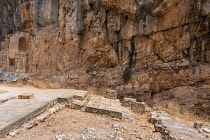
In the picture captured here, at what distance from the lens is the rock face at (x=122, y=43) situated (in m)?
8.08

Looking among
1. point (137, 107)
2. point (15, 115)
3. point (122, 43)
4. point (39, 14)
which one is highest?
point (39, 14)

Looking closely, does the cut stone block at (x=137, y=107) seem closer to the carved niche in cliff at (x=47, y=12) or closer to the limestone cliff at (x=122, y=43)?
the limestone cliff at (x=122, y=43)

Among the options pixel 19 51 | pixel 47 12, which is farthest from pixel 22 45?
pixel 47 12

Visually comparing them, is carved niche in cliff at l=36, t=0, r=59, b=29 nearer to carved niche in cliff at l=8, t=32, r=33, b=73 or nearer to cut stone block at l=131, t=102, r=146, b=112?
carved niche in cliff at l=8, t=32, r=33, b=73

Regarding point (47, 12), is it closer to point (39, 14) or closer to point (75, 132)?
point (39, 14)

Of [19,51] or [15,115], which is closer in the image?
[15,115]

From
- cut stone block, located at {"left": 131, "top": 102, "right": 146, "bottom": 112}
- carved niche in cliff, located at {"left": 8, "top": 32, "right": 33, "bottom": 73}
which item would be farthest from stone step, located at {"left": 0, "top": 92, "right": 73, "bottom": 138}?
carved niche in cliff, located at {"left": 8, "top": 32, "right": 33, "bottom": 73}

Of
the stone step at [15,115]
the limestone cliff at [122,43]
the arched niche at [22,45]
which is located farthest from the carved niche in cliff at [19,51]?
the stone step at [15,115]

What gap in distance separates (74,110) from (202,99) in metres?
7.71

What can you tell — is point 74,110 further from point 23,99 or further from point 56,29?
point 56,29

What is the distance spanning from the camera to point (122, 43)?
9.21 m

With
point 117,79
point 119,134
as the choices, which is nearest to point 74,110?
point 119,134

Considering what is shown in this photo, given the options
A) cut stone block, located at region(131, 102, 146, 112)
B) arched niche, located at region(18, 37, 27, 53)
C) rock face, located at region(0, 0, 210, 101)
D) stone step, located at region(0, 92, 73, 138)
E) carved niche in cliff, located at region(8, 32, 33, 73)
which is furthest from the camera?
arched niche, located at region(18, 37, 27, 53)

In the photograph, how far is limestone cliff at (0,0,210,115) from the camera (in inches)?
318
